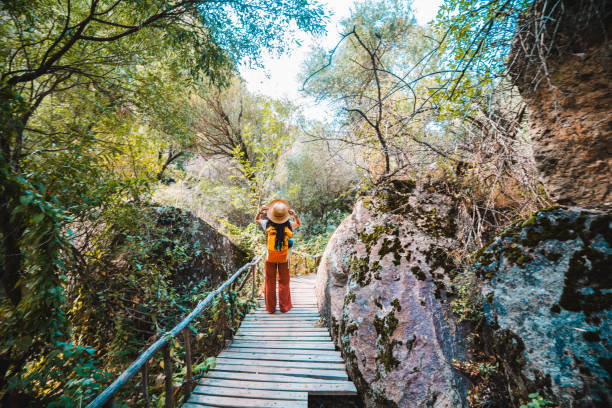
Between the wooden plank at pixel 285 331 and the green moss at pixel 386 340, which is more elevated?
the green moss at pixel 386 340

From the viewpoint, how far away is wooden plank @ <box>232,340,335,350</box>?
11.8ft

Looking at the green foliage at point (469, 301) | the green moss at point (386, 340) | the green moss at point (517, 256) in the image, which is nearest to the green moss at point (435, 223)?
the green foliage at point (469, 301)

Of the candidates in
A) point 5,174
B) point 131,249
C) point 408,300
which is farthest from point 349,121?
point 131,249

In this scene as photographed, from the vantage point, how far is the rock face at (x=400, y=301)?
2.31 m

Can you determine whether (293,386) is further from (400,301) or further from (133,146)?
(133,146)

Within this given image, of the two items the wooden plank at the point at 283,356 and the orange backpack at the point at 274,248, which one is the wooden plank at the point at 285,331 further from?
the orange backpack at the point at 274,248

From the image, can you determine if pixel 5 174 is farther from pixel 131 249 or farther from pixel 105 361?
pixel 105 361

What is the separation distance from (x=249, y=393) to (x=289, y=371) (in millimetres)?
585

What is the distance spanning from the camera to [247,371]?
308cm

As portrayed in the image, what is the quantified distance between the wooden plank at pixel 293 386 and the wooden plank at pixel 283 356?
44 cm

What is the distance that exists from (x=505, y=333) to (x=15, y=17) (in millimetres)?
5913

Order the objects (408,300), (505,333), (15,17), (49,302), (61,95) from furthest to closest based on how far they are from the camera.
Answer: (61,95), (408,300), (15,17), (505,333), (49,302)

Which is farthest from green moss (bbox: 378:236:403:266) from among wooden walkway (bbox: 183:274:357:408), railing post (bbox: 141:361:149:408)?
railing post (bbox: 141:361:149:408)

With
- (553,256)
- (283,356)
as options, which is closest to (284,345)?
(283,356)
